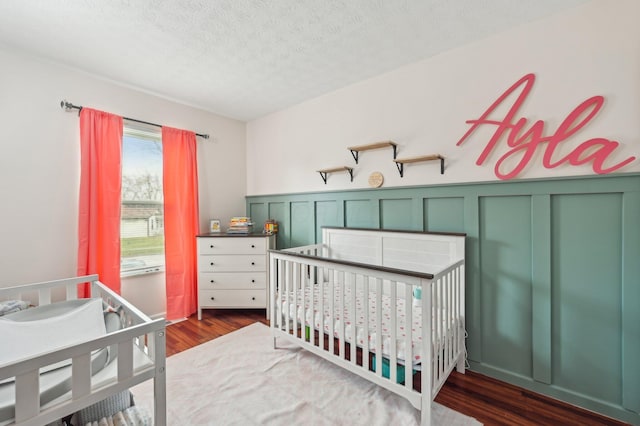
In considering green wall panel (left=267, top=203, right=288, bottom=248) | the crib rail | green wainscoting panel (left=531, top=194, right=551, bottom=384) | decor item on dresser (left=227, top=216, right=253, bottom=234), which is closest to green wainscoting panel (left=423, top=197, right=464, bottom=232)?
the crib rail

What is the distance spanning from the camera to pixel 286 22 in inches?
67.1

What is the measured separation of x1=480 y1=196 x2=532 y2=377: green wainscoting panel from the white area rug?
1.87ft

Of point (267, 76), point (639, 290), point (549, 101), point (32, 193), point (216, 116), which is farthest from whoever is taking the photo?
point (216, 116)

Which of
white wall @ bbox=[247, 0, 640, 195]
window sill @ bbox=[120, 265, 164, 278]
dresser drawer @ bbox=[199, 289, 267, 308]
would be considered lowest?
dresser drawer @ bbox=[199, 289, 267, 308]

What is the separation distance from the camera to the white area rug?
1.48m

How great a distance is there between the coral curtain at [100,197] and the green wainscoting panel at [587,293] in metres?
3.32

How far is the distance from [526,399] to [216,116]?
148 inches

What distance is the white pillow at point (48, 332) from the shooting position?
999 millimetres

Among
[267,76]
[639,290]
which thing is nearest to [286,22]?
[267,76]

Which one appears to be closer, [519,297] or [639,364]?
[639,364]

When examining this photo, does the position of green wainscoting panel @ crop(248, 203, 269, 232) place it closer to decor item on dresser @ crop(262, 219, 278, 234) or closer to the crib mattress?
decor item on dresser @ crop(262, 219, 278, 234)

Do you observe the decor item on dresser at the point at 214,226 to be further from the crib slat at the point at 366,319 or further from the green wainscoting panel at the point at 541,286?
the green wainscoting panel at the point at 541,286

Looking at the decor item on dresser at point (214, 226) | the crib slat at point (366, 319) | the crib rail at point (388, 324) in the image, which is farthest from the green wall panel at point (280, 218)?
the crib slat at point (366, 319)

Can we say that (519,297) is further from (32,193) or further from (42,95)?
(42,95)
